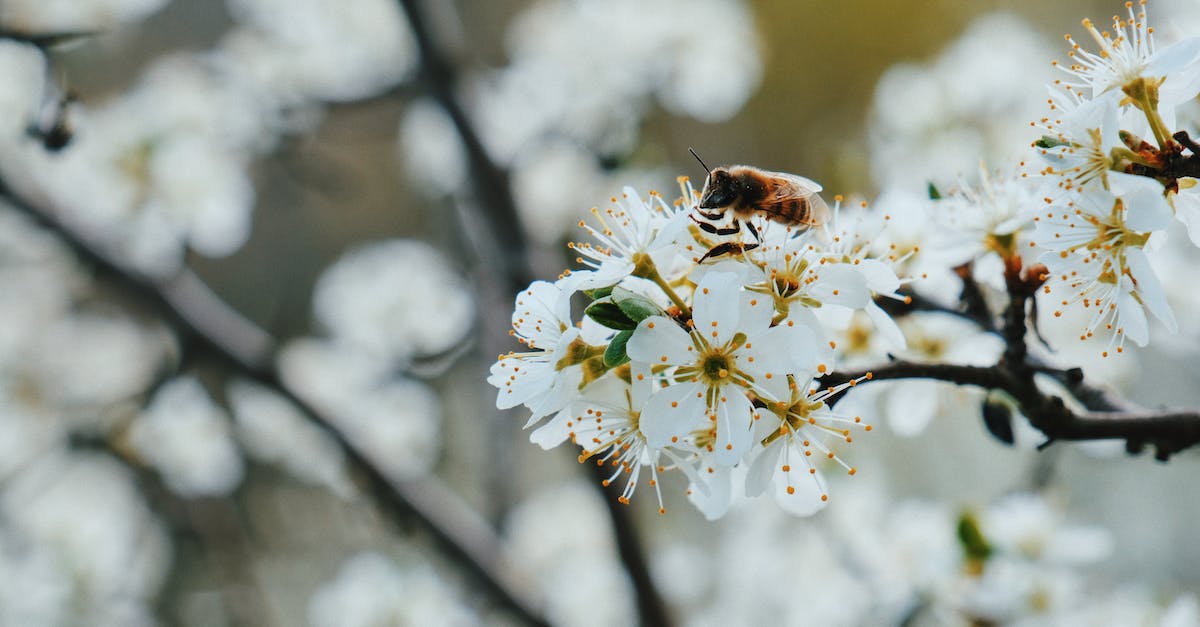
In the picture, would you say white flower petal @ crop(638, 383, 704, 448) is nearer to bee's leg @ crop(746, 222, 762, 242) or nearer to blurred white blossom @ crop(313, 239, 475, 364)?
bee's leg @ crop(746, 222, 762, 242)

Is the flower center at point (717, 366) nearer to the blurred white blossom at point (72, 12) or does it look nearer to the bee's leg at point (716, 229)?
the bee's leg at point (716, 229)

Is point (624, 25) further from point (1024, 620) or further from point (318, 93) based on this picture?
point (1024, 620)

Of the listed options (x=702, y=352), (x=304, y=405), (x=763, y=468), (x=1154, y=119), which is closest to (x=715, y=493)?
(x=763, y=468)

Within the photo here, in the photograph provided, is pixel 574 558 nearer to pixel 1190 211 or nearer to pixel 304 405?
pixel 304 405

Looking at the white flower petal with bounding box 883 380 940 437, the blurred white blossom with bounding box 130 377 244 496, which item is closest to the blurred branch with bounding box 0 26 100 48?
the white flower petal with bounding box 883 380 940 437

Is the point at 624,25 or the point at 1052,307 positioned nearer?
the point at 1052,307

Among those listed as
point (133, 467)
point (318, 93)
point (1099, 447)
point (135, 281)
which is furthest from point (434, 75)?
point (1099, 447)
